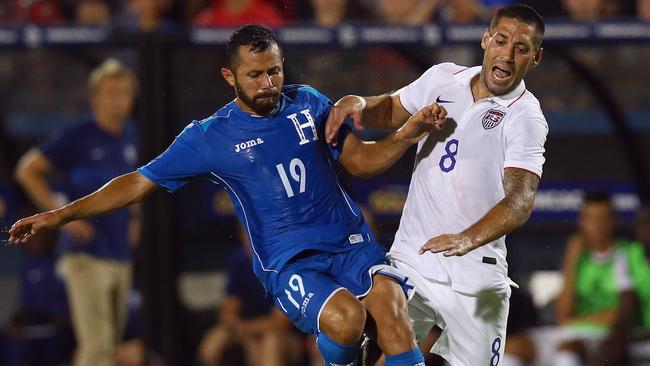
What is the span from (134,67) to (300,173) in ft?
12.5

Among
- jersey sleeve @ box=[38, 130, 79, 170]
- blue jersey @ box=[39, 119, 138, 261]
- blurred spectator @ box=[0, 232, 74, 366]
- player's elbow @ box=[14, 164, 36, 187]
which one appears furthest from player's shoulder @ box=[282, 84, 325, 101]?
blurred spectator @ box=[0, 232, 74, 366]

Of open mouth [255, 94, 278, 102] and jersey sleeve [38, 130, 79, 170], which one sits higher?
open mouth [255, 94, 278, 102]

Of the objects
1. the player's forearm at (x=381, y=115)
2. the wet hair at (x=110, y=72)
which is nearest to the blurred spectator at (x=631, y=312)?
the player's forearm at (x=381, y=115)

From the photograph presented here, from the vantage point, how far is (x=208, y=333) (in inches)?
357

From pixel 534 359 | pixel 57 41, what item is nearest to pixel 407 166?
pixel 534 359

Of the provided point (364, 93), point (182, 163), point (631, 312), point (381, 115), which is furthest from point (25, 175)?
point (631, 312)

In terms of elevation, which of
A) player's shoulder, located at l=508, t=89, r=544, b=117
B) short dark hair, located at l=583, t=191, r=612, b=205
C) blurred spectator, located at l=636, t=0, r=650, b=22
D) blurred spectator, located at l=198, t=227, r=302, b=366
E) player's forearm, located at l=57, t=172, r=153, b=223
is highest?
blurred spectator, located at l=636, t=0, r=650, b=22

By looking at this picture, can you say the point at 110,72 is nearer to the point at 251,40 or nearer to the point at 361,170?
the point at 251,40

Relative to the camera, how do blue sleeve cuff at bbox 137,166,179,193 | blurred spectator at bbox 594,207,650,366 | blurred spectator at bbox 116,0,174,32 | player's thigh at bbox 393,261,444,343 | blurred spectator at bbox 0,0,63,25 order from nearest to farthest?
blue sleeve cuff at bbox 137,166,179,193, player's thigh at bbox 393,261,444,343, blurred spectator at bbox 594,207,650,366, blurred spectator at bbox 116,0,174,32, blurred spectator at bbox 0,0,63,25

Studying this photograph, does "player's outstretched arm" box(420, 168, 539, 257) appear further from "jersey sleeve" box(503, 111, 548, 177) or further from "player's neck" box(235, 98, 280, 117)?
"player's neck" box(235, 98, 280, 117)

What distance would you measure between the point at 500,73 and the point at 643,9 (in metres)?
4.44

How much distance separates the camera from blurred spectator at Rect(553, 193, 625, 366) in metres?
8.42

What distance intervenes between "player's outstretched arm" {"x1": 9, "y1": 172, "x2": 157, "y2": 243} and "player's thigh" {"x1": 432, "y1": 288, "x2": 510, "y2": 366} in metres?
1.41

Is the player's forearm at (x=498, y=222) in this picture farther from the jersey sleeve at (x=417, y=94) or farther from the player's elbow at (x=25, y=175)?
the player's elbow at (x=25, y=175)
